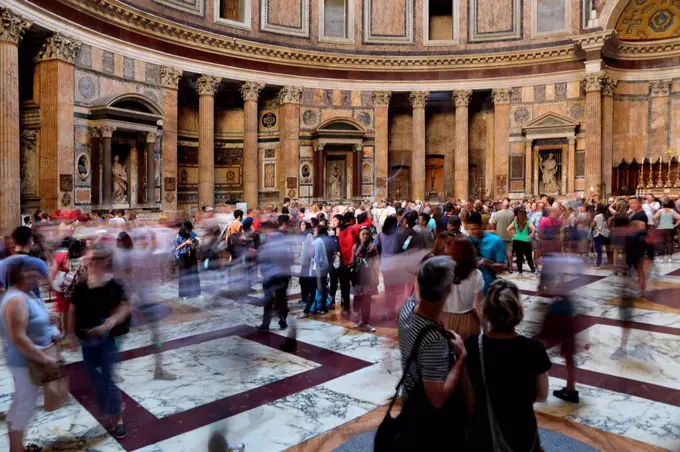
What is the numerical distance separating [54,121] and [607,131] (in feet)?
72.4

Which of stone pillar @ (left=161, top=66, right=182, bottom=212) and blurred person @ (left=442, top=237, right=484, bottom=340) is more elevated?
stone pillar @ (left=161, top=66, right=182, bottom=212)

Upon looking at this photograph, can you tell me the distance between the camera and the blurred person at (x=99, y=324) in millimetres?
4766

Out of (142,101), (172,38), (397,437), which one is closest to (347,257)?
(397,437)

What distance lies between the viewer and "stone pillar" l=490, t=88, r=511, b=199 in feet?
86.5

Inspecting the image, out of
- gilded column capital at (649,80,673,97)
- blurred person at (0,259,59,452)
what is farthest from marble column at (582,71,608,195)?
blurred person at (0,259,59,452)

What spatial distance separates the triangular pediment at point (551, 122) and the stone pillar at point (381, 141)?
651 centimetres

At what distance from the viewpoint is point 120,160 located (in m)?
20.6

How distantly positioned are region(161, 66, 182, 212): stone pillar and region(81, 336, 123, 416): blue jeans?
707 inches

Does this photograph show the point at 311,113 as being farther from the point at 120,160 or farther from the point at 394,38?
the point at 120,160

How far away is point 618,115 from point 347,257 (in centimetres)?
2126

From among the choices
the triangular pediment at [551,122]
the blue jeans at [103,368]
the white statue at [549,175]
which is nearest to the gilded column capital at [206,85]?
the triangular pediment at [551,122]

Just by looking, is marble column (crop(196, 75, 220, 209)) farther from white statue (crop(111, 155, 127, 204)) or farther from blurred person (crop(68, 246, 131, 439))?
blurred person (crop(68, 246, 131, 439))

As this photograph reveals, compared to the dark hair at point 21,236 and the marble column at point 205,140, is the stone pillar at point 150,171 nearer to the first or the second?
the marble column at point 205,140

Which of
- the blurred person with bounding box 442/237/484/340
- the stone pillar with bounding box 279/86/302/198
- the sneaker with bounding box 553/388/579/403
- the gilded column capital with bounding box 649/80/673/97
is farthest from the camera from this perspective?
the stone pillar with bounding box 279/86/302/198
